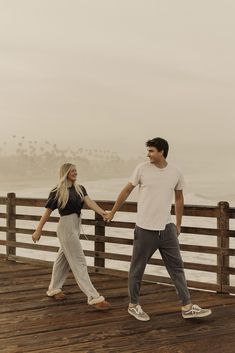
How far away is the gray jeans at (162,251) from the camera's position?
534 centimetres

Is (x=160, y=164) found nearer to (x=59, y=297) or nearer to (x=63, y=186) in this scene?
(x=63, y=186)

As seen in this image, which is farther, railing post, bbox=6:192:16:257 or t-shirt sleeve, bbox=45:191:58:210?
railing post, bbox=6:192:16:257

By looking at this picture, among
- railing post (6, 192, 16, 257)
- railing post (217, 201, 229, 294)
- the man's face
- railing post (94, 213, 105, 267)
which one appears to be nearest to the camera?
the man's face

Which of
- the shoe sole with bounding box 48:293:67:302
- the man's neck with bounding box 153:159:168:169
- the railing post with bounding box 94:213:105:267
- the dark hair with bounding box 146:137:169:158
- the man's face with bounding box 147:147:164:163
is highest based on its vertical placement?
the dark hair with bounding box 146:137:169:158

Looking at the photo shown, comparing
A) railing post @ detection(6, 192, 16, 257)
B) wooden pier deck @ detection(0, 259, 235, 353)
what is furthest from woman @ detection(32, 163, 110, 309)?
railing post @ detection(6, 192, 16, 257)

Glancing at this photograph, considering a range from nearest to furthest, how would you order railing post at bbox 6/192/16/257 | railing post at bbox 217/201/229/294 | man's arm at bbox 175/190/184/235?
man's arm at bbox 175/190/184/235 < railing post at bbox 217/201/229/294 < railing post at bbox 6/192/16/257

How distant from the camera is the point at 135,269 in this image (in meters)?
5.47

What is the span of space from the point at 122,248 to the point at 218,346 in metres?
55.3

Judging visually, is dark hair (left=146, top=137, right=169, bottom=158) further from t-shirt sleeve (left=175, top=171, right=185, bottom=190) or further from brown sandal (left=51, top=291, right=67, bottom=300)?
brown sandal (left=51, top=291, right=67, bottom=300)

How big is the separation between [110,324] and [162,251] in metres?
0.99

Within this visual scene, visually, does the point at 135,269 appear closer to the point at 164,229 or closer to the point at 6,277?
the point at 164,229

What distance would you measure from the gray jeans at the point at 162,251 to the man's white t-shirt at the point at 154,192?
0.34ft

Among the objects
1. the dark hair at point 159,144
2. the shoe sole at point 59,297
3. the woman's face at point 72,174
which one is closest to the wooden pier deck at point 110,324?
the shoe sole at point 59,297

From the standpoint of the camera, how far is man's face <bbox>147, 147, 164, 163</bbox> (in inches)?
206
